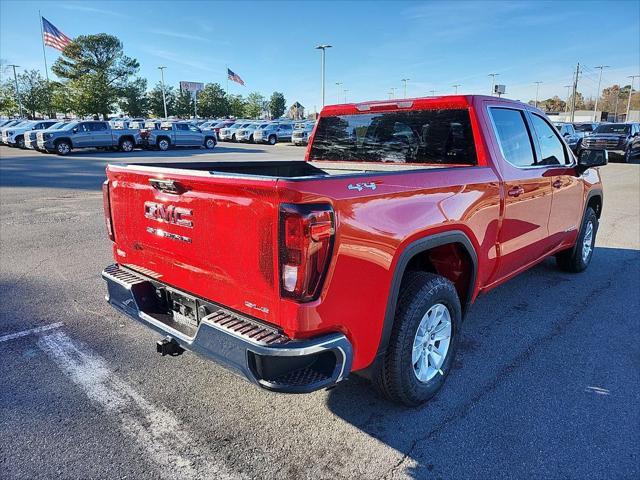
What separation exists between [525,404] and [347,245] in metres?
1.78

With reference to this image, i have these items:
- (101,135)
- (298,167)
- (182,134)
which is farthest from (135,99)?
(298,167)

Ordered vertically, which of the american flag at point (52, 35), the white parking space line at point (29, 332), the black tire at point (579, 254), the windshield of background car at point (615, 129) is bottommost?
the white parking space line at point (29, 332)

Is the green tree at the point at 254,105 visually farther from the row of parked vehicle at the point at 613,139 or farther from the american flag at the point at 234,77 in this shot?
the row of parked vehicle at the point at 613,139

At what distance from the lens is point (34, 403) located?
9.62ft

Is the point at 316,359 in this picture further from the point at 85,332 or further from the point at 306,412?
the point at 85,332

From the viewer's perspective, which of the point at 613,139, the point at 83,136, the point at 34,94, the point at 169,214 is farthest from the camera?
the point at 34,94

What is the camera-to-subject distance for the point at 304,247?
2.07 m

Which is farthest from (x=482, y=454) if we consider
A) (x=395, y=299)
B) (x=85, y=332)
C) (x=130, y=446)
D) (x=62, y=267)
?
(x=62, y=267)

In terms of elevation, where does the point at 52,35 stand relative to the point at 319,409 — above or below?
above

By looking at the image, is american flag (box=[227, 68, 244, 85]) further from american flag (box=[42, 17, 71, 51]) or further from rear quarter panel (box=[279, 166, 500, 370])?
rear quarter panel (box=[279, 166, 500, 370])

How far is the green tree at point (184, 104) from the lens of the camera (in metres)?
84.2

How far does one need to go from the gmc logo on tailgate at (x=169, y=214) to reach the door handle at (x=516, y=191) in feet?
7.97

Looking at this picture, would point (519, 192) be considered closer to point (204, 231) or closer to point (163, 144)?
point (204, 231)

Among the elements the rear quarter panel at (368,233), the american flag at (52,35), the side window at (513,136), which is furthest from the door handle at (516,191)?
the american flag at (52,35)
